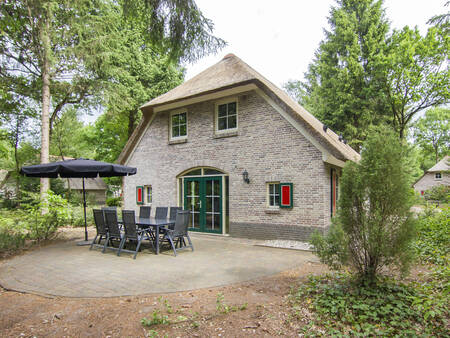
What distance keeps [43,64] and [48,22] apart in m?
1.79

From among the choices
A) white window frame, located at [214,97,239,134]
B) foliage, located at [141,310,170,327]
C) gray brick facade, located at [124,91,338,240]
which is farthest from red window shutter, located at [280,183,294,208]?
foliage, located at [141,310,170,327]

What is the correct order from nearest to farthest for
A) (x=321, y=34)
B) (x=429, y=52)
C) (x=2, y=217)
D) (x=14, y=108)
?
(x=2, y=217), (x=14, y=108), (x=429, y=52), (x=321, y=34)

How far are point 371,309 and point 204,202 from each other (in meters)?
7.02

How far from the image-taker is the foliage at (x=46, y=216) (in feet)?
24.4

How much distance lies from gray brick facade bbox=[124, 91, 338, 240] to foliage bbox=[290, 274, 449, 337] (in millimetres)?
3959

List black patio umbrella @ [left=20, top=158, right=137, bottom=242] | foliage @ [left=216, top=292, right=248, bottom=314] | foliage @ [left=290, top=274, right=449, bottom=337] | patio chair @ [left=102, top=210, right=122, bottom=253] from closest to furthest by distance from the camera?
foliage @ [left=290, top=274, right=449, bottom=337]
foliage @ [left=216, top=292, right=248, bottom=314]
patio chair @ [left=102, top=210, right=122, bottom=253]
black patio umbrella @ [left=20, top=158, right=137, bottom=242]

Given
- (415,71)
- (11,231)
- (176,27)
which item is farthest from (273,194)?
(415,71)

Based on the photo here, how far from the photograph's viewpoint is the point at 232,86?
8.80 meters

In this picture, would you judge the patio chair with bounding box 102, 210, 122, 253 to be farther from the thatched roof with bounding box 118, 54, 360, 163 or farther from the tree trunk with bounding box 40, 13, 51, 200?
the tree trunk with bounding box 40, 13, 51, 200

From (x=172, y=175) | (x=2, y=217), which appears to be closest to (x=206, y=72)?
(x=172, y=175)

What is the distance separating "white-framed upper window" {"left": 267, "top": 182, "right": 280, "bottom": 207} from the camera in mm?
8478

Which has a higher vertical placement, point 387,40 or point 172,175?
point 387,40

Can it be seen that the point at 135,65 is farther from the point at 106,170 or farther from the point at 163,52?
the point at 163,52

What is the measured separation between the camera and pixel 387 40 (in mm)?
17844
